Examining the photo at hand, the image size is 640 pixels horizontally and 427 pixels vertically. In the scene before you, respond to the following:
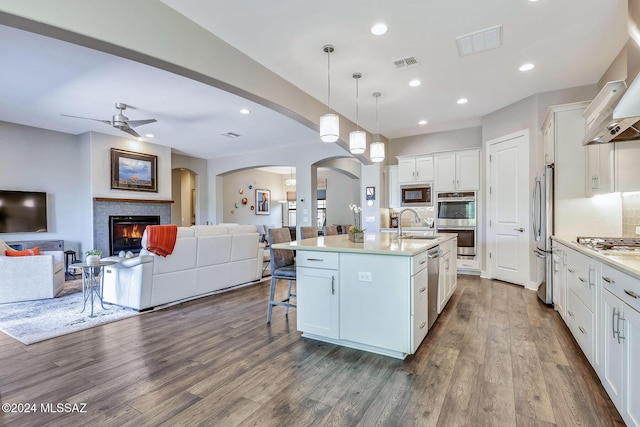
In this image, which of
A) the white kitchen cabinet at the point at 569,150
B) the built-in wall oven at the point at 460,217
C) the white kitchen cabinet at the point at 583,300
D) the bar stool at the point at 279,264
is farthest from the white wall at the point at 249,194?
the white kitchen cabinet at the point at 583,300

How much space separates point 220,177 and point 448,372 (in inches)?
333

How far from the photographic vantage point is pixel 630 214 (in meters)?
3.08

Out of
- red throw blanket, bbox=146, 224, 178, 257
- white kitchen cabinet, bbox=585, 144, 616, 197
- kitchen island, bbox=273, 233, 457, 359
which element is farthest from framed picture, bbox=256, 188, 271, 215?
white kitchen cabinet, bbox=585, 144, 616, 197

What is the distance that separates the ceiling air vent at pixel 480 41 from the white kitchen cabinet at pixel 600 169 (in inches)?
58.1

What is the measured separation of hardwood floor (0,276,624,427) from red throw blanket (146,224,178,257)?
90cm

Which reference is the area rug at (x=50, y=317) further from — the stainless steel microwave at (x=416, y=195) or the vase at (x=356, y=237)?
the stainless steel microwave at (x=416, y=195)

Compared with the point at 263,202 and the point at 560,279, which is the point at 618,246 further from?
the point at 263,202

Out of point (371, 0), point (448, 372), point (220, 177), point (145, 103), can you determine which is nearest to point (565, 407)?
point (448, 372)

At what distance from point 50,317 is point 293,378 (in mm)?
3234

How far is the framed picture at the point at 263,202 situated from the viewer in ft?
36.7

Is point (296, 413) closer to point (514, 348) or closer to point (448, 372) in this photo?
point (448, 372)

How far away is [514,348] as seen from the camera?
2629 millimetres

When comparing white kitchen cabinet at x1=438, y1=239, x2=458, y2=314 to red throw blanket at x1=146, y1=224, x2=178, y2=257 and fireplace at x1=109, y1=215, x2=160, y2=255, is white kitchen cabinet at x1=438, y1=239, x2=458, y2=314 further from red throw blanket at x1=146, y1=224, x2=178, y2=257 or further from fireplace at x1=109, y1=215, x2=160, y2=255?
fireplace at x1=109, y1=215, x2=160, y2=255

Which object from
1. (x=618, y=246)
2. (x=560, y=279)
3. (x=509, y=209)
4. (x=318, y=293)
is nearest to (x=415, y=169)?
(x=509, y=209)
